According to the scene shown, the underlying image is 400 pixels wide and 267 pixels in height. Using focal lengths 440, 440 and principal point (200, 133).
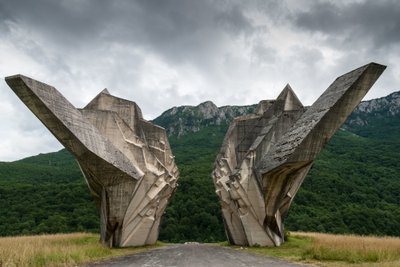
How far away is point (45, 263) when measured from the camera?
1165 cm

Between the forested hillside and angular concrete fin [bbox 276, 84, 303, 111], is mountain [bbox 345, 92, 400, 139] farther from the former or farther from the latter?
angular concrete fin [bbox 276, 84, 303, 111]

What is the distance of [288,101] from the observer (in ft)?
74.9

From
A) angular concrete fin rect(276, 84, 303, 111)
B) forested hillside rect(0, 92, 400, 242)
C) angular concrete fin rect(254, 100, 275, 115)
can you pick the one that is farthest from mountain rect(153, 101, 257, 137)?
angular concrete fin rect(276, 84, 303, 111)

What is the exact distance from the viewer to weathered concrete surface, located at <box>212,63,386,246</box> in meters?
16.3

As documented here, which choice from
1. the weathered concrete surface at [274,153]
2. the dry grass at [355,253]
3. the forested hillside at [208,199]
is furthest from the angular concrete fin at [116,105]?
the forested hillside at [208,199]

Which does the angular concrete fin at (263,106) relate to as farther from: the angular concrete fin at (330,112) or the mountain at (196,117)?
the mountain at (196,117)

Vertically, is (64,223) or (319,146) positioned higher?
(319,146)

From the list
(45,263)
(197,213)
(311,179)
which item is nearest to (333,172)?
(311,179)

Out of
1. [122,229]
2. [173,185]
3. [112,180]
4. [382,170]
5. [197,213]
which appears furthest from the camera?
[382,170]

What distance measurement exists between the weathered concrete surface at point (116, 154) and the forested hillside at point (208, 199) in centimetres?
1427

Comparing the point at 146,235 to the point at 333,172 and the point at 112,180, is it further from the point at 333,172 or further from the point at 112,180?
the point at 333,172

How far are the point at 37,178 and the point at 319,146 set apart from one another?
5215cm

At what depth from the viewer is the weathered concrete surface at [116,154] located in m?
16.4

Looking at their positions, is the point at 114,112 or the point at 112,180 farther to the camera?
the point at 114,112
